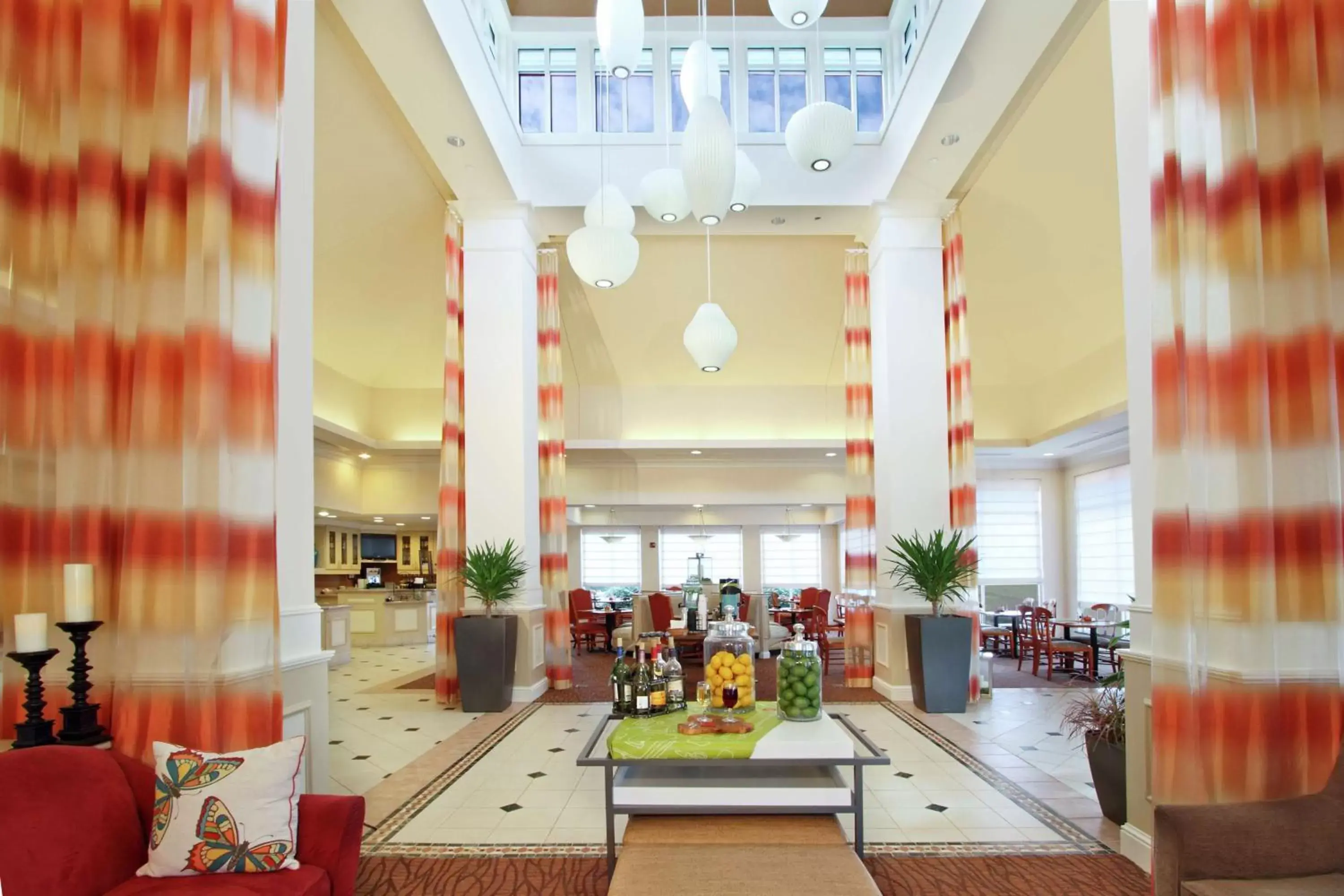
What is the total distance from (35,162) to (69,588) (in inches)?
63.3

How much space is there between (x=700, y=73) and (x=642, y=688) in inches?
137

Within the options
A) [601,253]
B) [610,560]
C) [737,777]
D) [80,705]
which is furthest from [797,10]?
[610,560]

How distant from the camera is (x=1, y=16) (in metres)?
3.06

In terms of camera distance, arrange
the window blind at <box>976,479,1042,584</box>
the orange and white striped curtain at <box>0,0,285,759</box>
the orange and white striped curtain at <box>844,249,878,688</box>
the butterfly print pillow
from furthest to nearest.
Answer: the window blind at <box>976,479,1042,584</box> → the orange and white striped curtain at <box>844,249,878,688</box> → the orange and white striped curtain at <box>0,0,285,759</box> → the butterfly print pillow

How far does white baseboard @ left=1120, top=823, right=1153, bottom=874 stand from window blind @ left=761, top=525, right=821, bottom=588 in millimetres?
11126

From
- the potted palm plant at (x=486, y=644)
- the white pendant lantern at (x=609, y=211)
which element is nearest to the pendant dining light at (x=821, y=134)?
the white pendant lantern at (x=609, y=211)

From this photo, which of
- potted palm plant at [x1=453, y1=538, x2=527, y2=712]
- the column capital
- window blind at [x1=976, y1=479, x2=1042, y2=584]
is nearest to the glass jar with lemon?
potted palm plant at [x1=453, y1=538, x2=527, y2=712]

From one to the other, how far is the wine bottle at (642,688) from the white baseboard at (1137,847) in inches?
87.0

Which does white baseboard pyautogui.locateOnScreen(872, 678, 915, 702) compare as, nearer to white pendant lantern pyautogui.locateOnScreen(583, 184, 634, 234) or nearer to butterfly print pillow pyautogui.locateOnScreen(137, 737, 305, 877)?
white pendant lantern pyautogui.locateOnScreen(583, 184, 634, 234)

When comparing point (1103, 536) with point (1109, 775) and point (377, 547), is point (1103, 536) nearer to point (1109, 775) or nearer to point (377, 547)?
point (1109, 775)

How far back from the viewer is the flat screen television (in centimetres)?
1551

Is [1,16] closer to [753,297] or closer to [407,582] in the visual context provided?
[753,297]

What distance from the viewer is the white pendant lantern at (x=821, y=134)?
4.93m

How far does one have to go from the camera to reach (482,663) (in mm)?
7262
